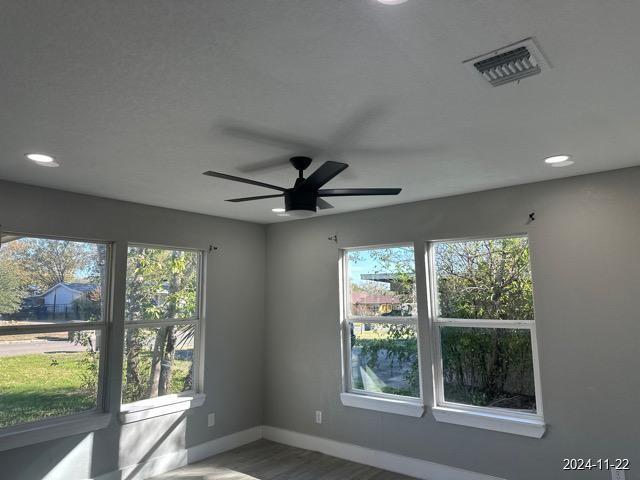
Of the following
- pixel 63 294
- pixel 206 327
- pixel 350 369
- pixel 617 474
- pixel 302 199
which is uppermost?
pixel 302 199

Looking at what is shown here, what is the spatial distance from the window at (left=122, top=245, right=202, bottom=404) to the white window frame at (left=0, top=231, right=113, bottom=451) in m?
0.21

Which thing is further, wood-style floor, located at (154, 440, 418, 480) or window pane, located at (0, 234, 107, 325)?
wood-style floor, located at (154, 440, 418, 480)

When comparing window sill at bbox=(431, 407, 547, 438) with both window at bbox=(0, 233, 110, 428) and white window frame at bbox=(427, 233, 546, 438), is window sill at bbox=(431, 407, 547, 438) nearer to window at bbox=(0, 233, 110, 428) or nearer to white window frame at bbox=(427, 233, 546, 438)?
white window frame at bbox=(427, 233, 546, 438)

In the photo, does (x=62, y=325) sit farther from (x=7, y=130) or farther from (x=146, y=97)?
(x=146, y=97)

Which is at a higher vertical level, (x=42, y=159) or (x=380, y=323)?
(x=42, y=159)

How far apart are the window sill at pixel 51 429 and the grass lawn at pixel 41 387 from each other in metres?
0.06

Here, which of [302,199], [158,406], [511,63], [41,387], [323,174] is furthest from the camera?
[158,406]

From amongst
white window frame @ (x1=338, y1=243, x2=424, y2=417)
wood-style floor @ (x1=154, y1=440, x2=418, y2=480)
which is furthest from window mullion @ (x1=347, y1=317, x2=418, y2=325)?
wood-style floor @ (x1=154, y1=440, x2=418, y2=480)

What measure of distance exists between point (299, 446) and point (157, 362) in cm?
183

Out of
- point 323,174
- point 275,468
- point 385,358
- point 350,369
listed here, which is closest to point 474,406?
point 385,358

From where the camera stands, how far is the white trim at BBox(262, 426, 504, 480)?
3.82m

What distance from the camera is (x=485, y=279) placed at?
3963mm

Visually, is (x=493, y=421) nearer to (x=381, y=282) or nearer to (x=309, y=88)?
(x=381, y=282)

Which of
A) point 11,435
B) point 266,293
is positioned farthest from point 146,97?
point 266,293
